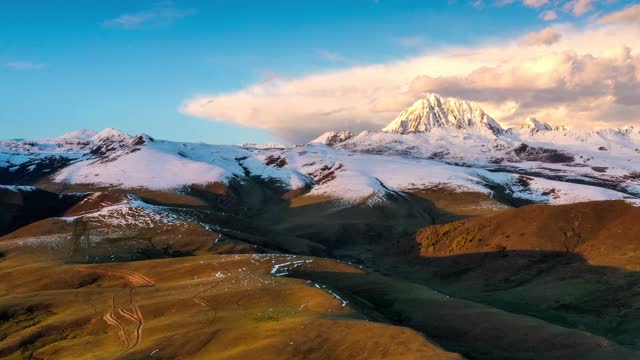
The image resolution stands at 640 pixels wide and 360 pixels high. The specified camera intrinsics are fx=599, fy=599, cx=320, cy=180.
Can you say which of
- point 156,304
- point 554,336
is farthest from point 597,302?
point 156,304

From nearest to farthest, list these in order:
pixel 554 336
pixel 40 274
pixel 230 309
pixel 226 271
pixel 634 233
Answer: pixel 554 336
pixel 230 309
pixel 226 271
pixel 40 274
pixel 634 233

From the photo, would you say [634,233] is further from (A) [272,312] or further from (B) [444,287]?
(A) [272,312]

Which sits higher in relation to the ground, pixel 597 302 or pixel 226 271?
pixel 226 271

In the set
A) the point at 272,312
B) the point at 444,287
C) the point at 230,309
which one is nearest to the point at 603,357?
the point at 272,312

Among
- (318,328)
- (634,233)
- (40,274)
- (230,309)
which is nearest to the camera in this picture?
(318,328)

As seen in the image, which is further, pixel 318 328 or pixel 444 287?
pixel 444 287

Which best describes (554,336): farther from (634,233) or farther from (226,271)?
(634,233)

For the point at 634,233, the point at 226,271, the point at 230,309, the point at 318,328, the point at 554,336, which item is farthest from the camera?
the point at 634,233

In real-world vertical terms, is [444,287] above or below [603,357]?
below

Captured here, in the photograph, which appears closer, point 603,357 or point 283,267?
point 603,357
